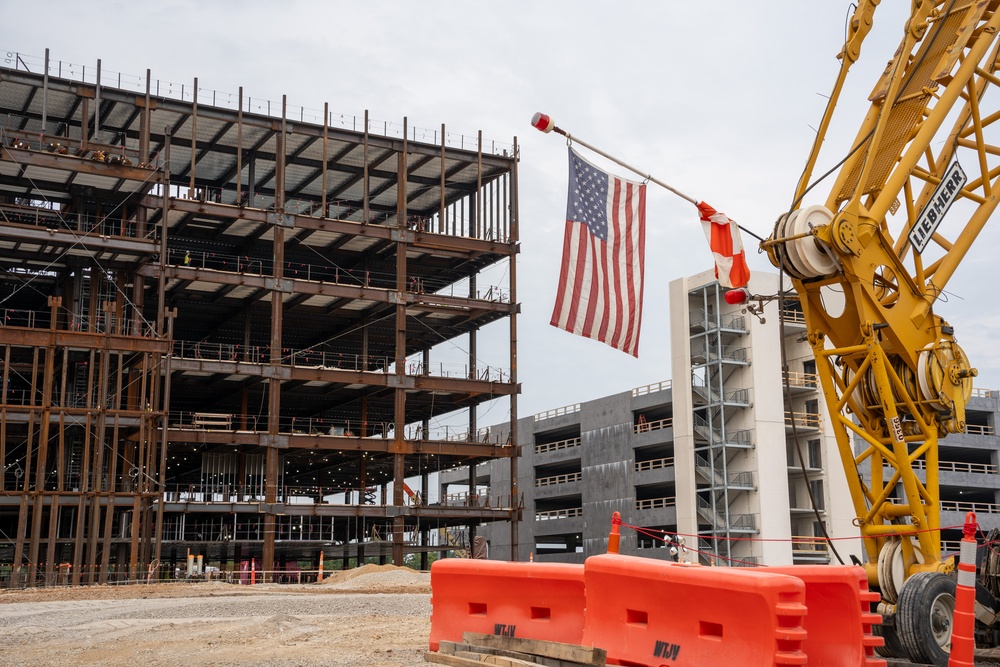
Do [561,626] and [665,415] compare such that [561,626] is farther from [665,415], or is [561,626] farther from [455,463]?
[665,415]

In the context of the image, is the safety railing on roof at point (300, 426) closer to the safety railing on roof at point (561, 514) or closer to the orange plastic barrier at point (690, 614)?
the safety railing on roof at point (561, 514)

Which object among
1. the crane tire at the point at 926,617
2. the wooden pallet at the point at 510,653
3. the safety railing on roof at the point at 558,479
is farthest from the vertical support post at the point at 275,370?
the crane tire at the point at 926,617

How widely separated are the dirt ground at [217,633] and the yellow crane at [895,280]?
20.5 ft

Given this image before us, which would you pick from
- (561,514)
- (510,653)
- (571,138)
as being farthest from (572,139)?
(561,514)

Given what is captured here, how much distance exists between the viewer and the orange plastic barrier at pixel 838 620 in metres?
10.5

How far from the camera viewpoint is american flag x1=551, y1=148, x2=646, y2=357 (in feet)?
53.5

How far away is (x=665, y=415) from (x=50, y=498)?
43383 mm

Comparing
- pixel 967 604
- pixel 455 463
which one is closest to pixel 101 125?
pixel 455 463

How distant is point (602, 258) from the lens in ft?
54.1

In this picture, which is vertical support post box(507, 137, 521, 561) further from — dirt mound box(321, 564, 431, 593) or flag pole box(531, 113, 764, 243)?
flag pole box(531, 113, 764, 243)

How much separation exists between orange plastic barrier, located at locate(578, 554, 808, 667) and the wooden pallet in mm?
308

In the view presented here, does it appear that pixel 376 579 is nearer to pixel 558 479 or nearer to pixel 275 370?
pixel 275 370

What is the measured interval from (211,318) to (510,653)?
56698 millimetres

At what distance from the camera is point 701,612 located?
10.1 m
